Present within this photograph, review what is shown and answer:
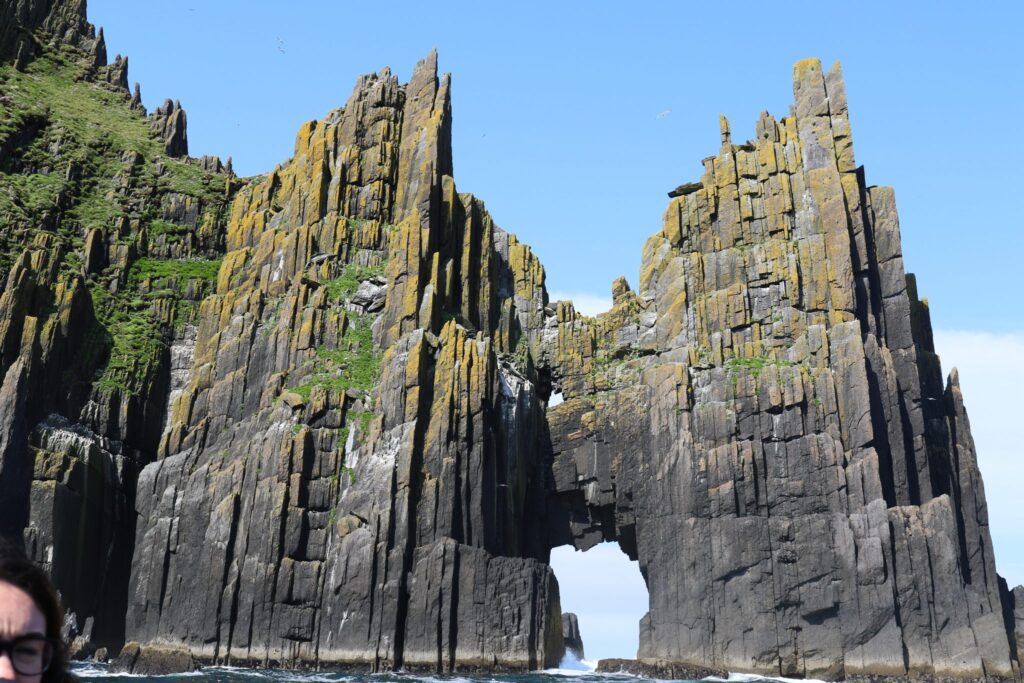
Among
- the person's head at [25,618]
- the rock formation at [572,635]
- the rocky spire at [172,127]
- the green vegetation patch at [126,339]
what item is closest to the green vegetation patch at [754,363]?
the rock formation at [572,635]

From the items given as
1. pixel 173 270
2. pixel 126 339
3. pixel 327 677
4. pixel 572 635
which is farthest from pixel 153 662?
pixel 572 635

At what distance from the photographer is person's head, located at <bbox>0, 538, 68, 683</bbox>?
442cm

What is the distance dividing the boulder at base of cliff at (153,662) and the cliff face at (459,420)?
2505 millimetres

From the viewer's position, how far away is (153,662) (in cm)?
6688

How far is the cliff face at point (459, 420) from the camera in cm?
7100

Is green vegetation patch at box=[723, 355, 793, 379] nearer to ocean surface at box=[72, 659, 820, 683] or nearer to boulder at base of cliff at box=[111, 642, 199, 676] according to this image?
ocean surface at box=[72, 659, 820, 683]

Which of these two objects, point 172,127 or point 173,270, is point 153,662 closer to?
point 173,270

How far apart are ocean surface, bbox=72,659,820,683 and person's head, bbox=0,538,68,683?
2302 inches

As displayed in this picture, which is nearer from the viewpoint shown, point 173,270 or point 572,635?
point 173,270

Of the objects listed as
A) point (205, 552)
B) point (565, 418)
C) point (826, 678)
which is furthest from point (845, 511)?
point (205, 552)

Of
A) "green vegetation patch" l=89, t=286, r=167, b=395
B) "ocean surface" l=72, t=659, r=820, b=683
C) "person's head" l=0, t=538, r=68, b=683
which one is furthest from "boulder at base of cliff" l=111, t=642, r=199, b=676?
"person's head" l=0, t=538, r=68, b=683

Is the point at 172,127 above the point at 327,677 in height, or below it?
above

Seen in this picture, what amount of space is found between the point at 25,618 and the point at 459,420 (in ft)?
234

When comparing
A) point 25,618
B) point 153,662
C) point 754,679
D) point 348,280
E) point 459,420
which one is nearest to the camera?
point 25,618
